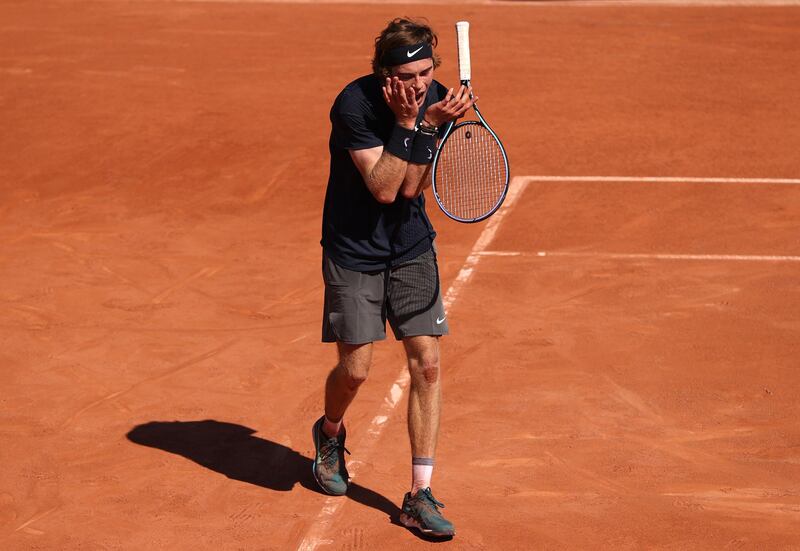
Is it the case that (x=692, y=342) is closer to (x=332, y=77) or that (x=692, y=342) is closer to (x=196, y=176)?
(x=196, y=176)

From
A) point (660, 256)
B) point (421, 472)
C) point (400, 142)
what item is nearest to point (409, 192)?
point (400, 142)

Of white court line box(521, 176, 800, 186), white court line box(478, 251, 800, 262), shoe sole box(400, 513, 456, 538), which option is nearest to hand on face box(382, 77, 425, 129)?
A: shoe sole box(400, 513, 456, 538)

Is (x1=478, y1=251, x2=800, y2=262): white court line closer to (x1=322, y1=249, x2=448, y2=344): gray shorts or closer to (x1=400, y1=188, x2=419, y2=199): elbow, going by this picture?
(x1=322, y1=249, x2=448, y2=344): gray shorts

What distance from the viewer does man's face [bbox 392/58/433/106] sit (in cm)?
539

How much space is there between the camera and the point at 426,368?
19.0 ft

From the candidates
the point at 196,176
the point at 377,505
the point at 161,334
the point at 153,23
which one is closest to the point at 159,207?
the point at 196,176

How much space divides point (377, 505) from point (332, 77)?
10896 millimetres

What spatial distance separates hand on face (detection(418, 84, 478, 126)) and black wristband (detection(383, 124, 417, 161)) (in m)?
0.13

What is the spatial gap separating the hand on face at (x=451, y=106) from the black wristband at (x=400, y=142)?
Answer: 0.13 meters

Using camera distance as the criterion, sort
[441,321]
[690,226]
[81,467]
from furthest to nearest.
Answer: [690,226]
[81,467]
[441,321]

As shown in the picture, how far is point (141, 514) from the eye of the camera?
6070mm

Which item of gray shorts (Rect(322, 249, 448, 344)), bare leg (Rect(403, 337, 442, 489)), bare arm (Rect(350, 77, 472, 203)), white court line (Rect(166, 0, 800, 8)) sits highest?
bare arm (Rect(350, 77, 472, 203))

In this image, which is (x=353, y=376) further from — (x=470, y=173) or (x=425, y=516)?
(x=470, y=173)

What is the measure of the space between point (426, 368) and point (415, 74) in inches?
56.6
